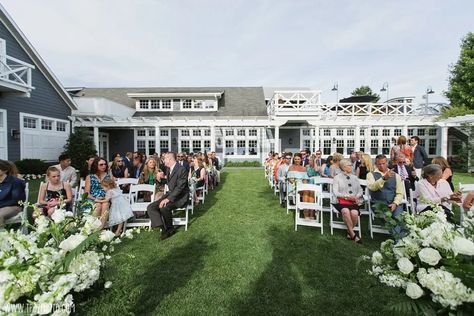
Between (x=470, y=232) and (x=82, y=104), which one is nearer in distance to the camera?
(x=470, y=232)

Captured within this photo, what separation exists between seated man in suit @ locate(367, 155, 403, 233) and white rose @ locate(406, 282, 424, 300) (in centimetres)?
409

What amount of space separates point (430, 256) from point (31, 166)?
16036 mm

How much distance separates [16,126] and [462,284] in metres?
16.8

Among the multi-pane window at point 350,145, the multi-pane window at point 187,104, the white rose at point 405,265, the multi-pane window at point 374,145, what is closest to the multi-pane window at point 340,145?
the multi-pane window at point 350,145

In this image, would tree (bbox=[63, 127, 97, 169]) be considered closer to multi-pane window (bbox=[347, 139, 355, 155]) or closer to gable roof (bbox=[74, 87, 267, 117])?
gable roof (bbox=[74, 87, 267, 117])

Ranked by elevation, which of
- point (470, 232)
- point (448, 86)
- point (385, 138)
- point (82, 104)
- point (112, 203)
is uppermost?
point (448, 86)

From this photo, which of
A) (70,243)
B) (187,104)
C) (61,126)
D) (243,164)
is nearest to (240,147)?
(243,164)

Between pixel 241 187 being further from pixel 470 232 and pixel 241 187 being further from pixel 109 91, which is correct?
pixel 109 91

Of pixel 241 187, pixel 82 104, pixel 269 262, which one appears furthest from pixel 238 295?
pixel 82 104

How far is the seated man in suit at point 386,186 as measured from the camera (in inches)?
201

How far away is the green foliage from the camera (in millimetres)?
22344

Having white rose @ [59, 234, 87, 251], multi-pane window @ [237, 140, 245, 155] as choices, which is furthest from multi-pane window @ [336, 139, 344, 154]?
white rose @ [59, 234, 87, 251]

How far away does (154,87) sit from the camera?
2964cm

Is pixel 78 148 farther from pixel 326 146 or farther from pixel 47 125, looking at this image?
pixel 326 146
